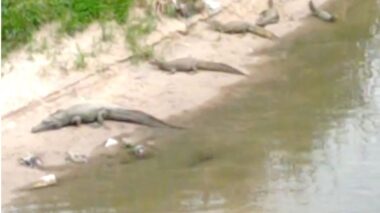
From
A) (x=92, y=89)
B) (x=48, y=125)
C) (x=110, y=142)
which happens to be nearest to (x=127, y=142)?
(x=110, y=142)

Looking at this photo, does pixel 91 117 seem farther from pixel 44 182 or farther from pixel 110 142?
pixel 44 182

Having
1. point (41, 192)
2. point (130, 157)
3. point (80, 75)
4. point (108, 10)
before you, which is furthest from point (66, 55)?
point (41, 192)

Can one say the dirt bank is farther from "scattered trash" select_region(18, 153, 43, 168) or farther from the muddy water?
the muddy water

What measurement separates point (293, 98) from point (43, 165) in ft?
11.1

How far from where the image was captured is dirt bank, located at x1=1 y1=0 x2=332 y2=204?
34.3 feet

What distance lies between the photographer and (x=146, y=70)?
42.2ft

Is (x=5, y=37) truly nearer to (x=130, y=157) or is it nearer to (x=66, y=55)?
(x=66, y=55)

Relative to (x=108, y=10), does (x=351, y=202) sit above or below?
below

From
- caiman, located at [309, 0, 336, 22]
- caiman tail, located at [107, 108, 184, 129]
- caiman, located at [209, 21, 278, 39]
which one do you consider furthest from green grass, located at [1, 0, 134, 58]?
caiman, located at [309, 0, 336, 22]

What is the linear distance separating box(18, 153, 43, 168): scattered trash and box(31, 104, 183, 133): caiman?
0.71 metres

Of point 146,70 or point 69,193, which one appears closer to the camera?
point 69,193

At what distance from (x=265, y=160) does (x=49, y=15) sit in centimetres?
352

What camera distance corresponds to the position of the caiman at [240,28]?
14641 mm

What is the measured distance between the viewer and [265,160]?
402 inches
